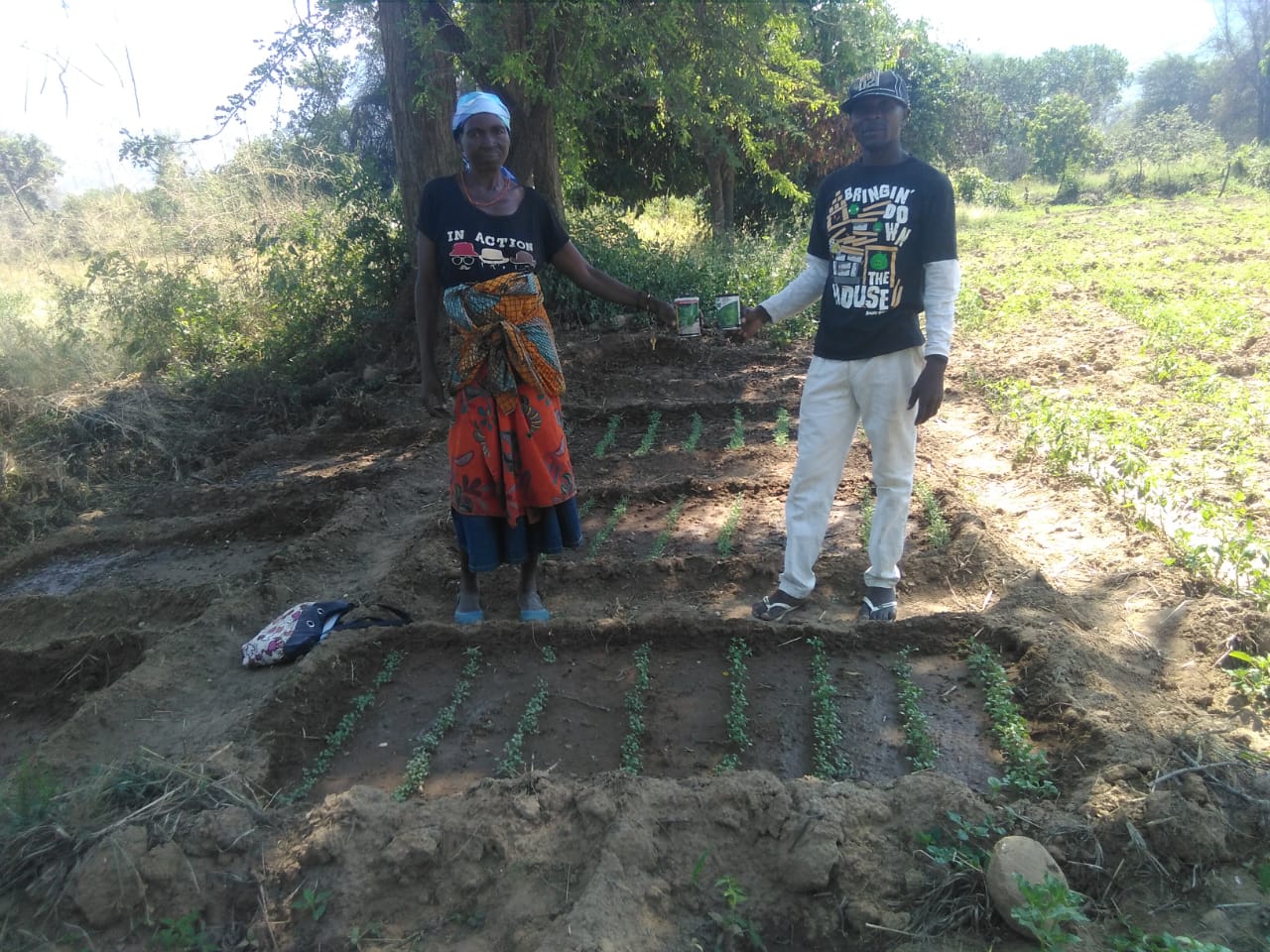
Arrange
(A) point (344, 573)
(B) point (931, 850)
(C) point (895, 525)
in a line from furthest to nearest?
(A) point (344, 573), (C) point (895, 525), (B) point (931, 850)

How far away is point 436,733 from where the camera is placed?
305 centimetres

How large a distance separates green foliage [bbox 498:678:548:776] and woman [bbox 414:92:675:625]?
1.97 feet

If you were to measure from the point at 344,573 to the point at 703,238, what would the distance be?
11503 millimetres

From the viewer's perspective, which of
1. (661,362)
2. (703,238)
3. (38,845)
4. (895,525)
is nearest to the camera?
(38,845)

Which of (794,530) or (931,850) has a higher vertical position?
(794,530)

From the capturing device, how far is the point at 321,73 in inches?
344

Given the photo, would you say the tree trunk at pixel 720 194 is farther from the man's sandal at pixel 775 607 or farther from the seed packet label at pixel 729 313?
the man's sandal at pixel 775 607

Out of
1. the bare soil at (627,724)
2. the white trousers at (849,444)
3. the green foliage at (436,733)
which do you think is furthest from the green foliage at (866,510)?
the green foliage at (436,733)

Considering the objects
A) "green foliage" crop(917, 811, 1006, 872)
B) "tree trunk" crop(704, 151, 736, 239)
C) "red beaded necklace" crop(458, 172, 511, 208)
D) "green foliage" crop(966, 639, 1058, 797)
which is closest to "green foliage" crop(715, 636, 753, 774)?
"green foliage" crop(917, 811, 1006, 872)

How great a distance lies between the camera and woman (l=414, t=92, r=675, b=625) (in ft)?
10.4

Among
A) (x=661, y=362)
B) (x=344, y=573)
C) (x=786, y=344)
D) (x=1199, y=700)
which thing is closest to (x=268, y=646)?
(x=344, y=573)

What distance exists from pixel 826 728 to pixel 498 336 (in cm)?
183

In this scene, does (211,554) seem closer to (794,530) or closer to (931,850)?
(794,530)

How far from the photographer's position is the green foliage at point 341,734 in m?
2.79
